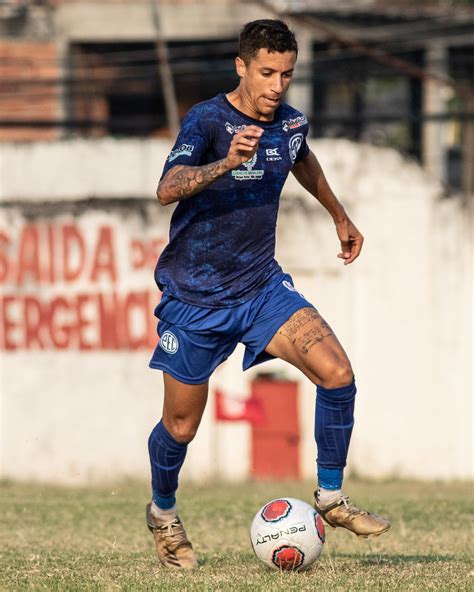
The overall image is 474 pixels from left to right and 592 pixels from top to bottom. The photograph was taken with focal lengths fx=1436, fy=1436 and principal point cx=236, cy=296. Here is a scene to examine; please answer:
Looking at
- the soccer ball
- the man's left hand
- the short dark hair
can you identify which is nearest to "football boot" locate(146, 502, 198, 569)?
the soccer ball

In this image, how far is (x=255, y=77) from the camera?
6875 millimetres

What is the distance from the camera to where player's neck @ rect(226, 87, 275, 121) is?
7.00 meters

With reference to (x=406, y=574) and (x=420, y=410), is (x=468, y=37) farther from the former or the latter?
(x=406, y=574)

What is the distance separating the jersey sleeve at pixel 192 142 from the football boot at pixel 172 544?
1.90m

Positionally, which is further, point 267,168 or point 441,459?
point 441,459

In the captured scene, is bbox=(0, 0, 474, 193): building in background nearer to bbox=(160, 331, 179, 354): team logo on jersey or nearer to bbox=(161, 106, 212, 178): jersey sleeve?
bbox=(160, 331, 179, 354): team logo on jersey

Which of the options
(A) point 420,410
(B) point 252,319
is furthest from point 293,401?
(B) point 252,319

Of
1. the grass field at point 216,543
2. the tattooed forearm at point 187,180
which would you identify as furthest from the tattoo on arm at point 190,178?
the grass field at point 216,543

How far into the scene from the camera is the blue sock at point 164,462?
7.36 m

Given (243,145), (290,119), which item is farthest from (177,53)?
(243,145)

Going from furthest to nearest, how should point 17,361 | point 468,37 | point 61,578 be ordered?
1. point 468,37
2. point 17,361
3. point 61,578

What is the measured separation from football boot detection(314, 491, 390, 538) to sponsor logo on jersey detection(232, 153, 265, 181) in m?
1.62

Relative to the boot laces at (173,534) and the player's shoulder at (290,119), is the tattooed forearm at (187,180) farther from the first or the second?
the boot laces at (173,534)

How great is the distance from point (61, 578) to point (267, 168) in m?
2.21
